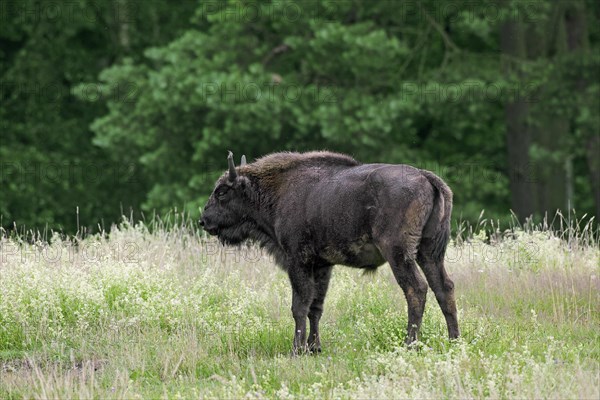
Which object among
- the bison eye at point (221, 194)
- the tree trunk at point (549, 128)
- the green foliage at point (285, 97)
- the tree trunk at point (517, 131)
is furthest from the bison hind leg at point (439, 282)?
the tree trunk at point (517, 131)

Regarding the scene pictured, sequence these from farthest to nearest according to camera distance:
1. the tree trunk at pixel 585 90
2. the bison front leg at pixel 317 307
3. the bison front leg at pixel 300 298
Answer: the tree trunk at pixel 585 90 < the bison front leg at pixel 317 307 < the bison front leg at pixel 300 298

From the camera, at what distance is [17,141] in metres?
30.1

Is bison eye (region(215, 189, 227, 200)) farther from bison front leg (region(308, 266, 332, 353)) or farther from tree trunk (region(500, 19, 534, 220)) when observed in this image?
tree trunk (region(500, 19, 534, 220))

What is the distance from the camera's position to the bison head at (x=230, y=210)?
1111 cm

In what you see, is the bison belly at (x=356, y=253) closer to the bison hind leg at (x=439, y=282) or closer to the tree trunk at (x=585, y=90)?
the bison hind leg at (x=439, y=282)

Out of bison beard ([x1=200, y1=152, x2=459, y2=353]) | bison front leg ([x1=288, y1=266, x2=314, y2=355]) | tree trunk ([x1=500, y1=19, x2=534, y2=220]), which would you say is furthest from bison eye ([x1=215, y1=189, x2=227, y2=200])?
tree trunk ([x1=500, y1=19, x2=534, y2=220])

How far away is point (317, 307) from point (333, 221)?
3.23 feet

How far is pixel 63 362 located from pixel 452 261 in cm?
577

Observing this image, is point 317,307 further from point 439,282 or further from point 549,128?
point 549,128

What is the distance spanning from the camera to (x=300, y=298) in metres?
10.3

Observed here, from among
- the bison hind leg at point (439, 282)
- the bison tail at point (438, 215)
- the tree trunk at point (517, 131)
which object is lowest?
the tree trunk at point (517, 131)

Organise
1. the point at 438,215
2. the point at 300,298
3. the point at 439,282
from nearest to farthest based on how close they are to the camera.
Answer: the point at 438,215 → the point at 439,282 → the point at 300,298

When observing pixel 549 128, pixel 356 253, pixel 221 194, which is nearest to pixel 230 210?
pixel 221 194

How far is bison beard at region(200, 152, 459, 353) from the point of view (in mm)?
9594
